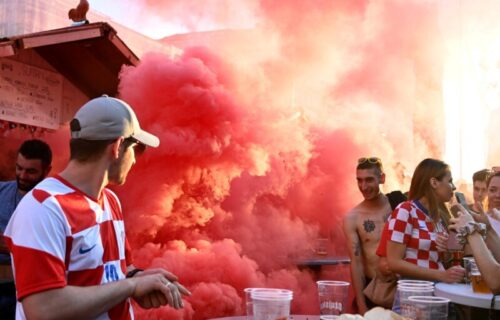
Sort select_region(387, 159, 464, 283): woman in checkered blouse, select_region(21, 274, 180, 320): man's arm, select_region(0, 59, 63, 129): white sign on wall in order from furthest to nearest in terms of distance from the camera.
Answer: select_region(0, 59, 63, 129): white sign on wall
select_region(387, 159, 464, 283): woman in checkered blouse
select_region(21, 274, 180, 320): man's arm

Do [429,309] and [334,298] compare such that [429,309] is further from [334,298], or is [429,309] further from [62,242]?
[62,242]

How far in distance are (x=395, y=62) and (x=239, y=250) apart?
5241mm

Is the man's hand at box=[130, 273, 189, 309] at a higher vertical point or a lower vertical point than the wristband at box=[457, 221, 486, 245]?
lower

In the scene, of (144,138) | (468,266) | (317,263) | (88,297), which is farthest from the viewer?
(317,263)

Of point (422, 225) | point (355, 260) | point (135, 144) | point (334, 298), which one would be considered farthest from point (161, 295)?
point (355, 260)

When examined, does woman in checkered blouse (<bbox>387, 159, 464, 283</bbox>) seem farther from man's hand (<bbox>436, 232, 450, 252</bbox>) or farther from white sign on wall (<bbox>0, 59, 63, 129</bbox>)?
white sign on wall (<bbox>0, 59, 63, 129</bbox>)

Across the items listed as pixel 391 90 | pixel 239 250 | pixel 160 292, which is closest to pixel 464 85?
pixel 391 90

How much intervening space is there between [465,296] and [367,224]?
2097 mm

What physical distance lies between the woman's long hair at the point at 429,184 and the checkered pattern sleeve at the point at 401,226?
22 centimetres

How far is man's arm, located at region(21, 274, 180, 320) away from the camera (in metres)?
1.63

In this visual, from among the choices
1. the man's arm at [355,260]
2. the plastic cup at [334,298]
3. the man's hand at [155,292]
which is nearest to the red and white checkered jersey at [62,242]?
the man's hand at [155,292]

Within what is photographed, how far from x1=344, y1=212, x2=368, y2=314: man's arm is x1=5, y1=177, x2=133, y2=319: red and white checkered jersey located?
2900 mm

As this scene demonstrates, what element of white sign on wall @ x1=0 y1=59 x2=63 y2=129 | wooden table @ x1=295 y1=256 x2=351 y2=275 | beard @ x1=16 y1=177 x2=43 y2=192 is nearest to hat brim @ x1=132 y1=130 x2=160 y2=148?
beard @ x1=16 y1=177 x2=43 y2=192

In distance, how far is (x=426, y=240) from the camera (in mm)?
3424
